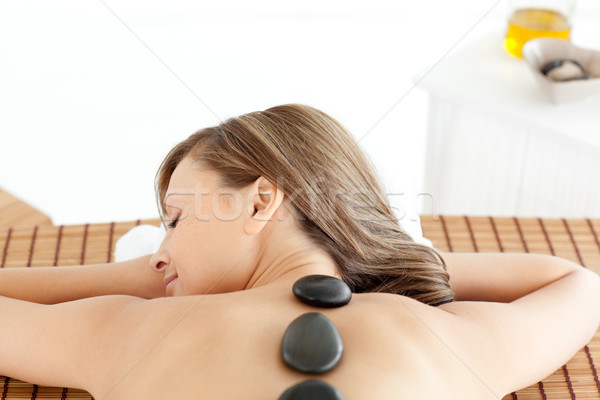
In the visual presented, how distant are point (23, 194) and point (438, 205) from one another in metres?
1.59

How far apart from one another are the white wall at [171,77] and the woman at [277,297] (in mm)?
1599

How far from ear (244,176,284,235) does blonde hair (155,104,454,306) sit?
0.01 m

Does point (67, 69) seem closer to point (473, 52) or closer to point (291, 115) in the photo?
point (473, 52)

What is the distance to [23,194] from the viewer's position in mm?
2920

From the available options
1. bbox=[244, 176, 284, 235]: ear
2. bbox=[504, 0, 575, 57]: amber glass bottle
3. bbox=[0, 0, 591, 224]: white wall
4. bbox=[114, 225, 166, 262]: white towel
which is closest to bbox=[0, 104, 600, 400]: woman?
bbox=[244, 176, 284, 235]: ear

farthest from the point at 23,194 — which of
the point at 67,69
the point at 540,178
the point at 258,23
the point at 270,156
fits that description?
the point at 270,156

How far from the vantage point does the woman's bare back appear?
2.71ft

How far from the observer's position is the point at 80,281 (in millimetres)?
1236

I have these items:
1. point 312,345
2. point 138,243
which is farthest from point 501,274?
point 138,243

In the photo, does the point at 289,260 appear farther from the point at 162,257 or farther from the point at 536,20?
the point at 536,20

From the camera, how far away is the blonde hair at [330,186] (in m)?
1.08

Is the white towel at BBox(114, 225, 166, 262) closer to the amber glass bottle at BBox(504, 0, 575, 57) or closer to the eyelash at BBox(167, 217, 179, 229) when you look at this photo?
the eyelash at BBox(167, 217, 179, 229)

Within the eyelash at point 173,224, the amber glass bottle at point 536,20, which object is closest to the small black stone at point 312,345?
the eyelash at point 173,224

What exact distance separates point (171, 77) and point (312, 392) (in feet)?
9.31
